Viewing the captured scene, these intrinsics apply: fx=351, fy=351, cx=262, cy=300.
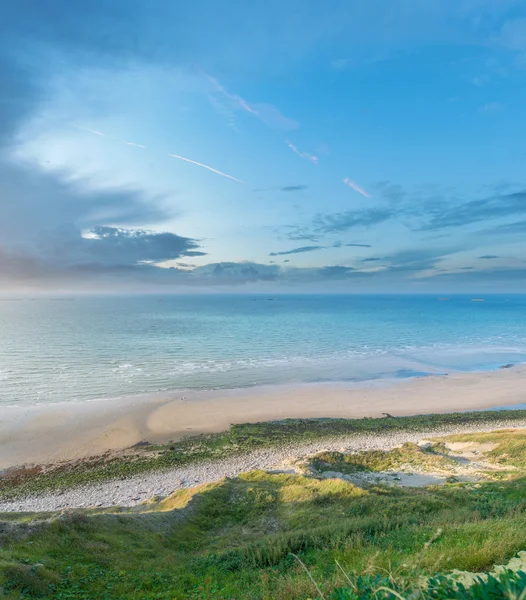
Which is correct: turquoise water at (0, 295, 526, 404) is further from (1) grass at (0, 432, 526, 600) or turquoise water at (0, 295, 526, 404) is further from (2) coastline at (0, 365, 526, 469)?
(1) grass at (0, 432, 526, 600)

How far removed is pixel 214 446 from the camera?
3388cm

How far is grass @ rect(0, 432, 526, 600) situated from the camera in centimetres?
740

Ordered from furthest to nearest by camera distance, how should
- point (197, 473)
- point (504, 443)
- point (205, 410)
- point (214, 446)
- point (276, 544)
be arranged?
point (205, 410) < point (214, 446) < point (504, 443) < point (197, 473) < point (276, 544)

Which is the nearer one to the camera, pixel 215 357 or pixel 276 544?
pixel 276 544

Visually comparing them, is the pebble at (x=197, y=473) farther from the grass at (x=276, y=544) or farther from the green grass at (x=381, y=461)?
the grass at (x=276, y=544)

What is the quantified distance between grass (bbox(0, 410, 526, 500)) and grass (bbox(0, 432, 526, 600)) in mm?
9779

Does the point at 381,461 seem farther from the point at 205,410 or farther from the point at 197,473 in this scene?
the point at 205,410

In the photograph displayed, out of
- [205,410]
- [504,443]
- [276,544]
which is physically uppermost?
[205,410]

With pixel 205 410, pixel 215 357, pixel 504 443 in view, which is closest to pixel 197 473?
pixel 205 410

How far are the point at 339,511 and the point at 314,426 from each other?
73.7 ft

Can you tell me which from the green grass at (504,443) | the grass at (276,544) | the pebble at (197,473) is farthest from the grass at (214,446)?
the grass at (276,544)

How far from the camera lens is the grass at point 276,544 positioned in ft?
24.3

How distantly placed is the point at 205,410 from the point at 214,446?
33.7 feet

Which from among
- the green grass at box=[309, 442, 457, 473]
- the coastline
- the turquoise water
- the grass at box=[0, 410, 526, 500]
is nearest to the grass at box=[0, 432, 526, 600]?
the green grass at box=[309, 442, 457, 473]
